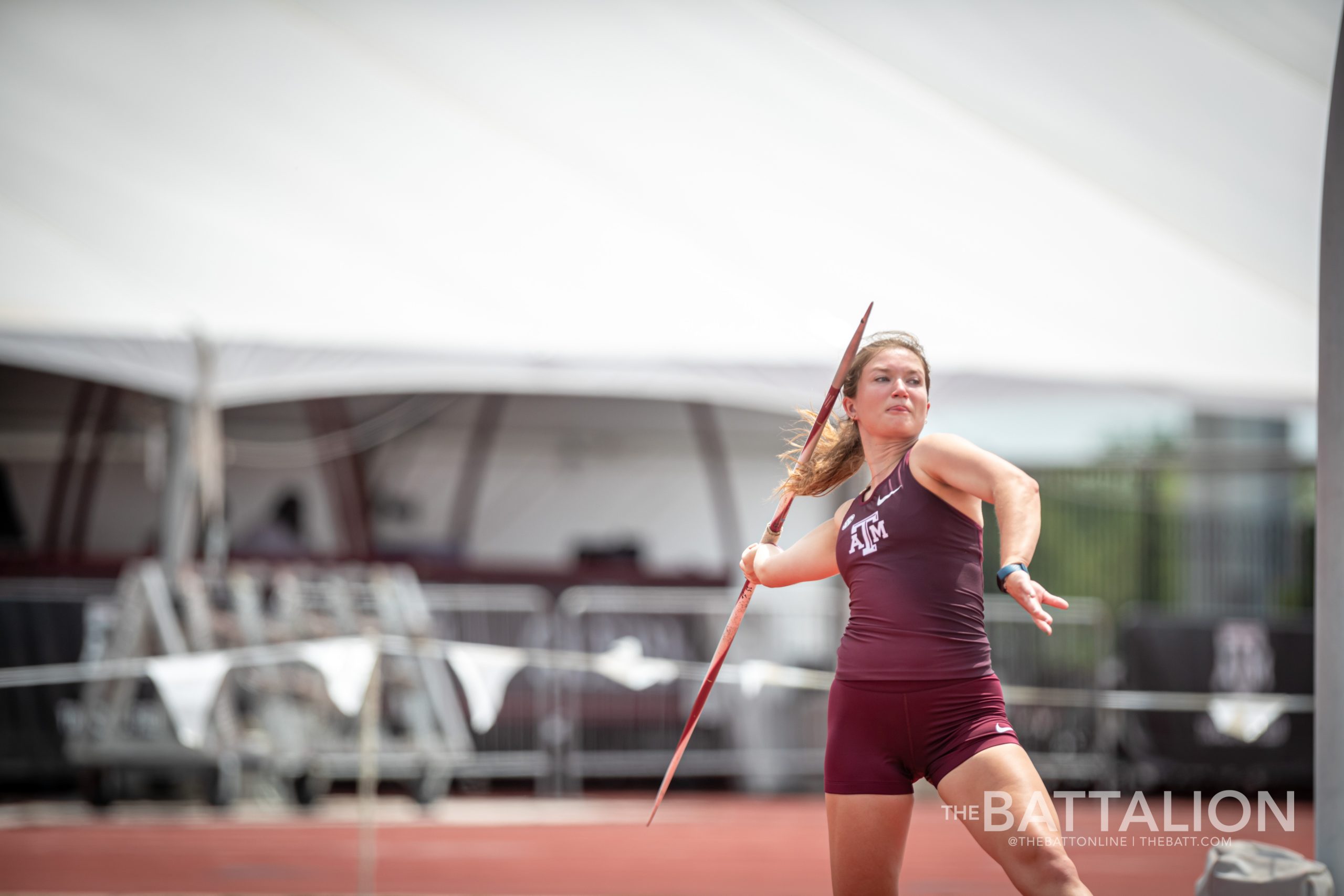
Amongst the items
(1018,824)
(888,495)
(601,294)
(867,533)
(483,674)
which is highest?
(601,294)

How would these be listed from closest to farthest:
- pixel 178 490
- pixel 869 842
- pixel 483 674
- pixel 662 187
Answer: pixel 869 842 < pixel 662 187 < pixel 483 674 < pixel 178 490

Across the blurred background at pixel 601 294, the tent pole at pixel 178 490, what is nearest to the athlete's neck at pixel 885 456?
the blurred background at pixel 601 294

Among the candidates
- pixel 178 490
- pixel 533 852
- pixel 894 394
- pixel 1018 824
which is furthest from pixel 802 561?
pixel 178 490

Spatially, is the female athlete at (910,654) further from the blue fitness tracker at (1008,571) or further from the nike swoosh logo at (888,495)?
the blue fitness tracker at (1008,571)

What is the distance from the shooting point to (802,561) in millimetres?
3814

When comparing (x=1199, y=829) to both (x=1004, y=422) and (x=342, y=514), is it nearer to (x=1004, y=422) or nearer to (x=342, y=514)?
(x=342, y=514)

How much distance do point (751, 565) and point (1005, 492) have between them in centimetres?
97

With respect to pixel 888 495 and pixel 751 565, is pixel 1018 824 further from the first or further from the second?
pixel 751 565

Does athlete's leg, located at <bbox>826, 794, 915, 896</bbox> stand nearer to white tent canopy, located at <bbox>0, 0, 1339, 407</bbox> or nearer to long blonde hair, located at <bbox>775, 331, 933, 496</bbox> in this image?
long blonde hair, located at <bbox>775, 331, 933, 496</bbox>

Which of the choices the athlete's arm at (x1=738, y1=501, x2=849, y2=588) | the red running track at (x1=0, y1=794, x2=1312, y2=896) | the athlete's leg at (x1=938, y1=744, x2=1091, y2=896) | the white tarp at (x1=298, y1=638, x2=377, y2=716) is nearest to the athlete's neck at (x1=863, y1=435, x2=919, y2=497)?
the athlete's arm at (x1=738, y1=501, x2=849, y2=588)

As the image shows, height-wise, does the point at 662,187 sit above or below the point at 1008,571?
above

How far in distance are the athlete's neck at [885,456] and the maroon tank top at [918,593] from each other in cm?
9

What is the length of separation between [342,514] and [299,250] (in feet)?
33.8

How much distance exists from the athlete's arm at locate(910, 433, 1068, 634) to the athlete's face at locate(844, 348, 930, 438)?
0.14m
